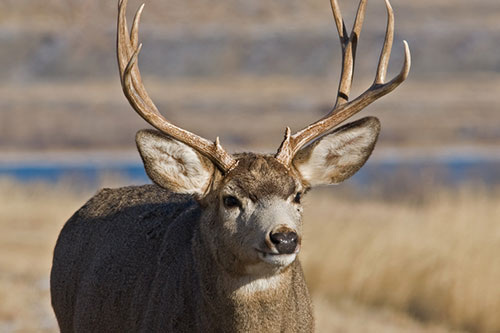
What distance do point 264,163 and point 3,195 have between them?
1529cm

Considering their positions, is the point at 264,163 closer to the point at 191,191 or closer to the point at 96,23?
the point at 191,191

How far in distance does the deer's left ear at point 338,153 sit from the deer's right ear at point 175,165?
52 cm

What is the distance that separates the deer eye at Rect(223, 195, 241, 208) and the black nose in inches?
17.4

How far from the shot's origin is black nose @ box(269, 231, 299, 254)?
676cm

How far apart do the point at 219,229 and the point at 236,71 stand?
53.2 metres

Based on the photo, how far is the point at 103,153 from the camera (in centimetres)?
3956

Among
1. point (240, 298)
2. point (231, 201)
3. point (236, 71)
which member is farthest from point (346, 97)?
point (236, 71)

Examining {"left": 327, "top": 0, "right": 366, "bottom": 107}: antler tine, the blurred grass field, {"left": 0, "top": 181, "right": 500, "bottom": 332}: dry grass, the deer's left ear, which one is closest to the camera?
the deer's left ear

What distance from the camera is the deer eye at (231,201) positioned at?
7.17m

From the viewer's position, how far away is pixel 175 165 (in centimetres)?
744

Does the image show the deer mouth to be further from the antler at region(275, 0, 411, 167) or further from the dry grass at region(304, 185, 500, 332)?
the dry grass at region(304, 185, 500, 332)

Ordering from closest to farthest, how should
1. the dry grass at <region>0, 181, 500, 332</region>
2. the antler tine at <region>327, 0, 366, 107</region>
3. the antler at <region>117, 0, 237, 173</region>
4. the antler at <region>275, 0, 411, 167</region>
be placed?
the antler at <region>117, 0, 237, 173</region> → the antler at <region>275, 0, 411, 167</region> → the antler tine at <region>327, 0, 366, 107</region> → the dry grass at <region>0, 181, 500, 332</region>

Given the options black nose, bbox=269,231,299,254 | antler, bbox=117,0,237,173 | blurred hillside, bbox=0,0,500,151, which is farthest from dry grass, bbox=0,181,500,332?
blurred hillside, bbox=0,0,500,151

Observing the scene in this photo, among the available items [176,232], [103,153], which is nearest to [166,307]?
[176,232]
